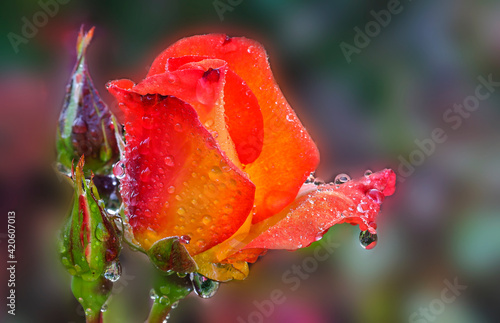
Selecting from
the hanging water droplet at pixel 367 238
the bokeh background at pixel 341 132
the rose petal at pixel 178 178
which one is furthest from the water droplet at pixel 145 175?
the bokeh background at pixel 341 132

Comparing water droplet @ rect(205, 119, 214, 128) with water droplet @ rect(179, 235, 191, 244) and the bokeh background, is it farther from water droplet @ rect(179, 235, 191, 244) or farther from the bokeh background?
the bokeh background

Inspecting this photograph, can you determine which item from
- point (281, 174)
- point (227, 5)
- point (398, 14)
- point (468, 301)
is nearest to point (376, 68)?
point (398, 14)

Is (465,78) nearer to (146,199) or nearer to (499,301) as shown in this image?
(499,301)

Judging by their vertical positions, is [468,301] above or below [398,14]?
below

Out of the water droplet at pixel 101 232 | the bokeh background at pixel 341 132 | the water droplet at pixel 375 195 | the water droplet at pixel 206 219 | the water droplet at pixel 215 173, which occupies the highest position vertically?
the water droplet at pixel 215 173

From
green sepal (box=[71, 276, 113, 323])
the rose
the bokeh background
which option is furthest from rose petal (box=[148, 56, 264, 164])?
the bokeh background

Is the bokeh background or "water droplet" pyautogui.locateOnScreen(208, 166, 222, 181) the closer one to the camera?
"water droplet" pyautogui.locateOnScreen(208, 166, 222, 181)

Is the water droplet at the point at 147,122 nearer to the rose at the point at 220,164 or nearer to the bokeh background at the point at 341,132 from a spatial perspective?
the rose at the point at 220,164
